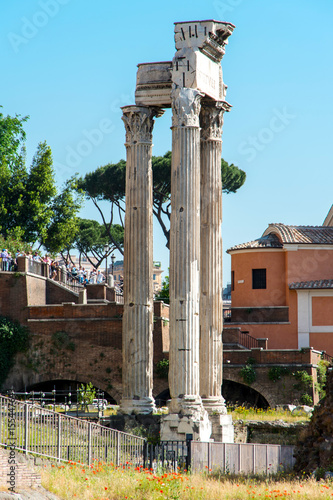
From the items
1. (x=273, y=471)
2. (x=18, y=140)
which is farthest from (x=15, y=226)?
(x=273, y=471)

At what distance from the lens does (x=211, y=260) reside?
91.4 ft

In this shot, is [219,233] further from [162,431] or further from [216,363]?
[162,431]

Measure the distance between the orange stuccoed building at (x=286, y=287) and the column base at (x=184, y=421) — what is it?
20.5m

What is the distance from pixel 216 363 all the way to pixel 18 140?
1288 inches

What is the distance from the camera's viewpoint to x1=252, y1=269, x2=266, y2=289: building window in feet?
156

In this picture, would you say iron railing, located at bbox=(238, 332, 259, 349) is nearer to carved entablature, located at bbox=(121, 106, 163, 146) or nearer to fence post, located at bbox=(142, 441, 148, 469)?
carved entablature, located at bbox=(121, 106, 163, 146)

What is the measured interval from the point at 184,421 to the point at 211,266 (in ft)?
17.1

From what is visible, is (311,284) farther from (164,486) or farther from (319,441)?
(164,486)

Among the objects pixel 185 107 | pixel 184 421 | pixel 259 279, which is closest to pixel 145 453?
pixel 184 421

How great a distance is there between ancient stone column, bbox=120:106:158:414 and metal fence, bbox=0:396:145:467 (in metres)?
2.75

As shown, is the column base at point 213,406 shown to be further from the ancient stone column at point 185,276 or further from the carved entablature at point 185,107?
the carved entablature at point 185,107

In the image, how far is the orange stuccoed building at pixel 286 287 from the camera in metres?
45.3

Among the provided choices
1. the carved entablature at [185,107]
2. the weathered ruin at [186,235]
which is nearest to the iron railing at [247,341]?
the weathered ruin at [186,235]

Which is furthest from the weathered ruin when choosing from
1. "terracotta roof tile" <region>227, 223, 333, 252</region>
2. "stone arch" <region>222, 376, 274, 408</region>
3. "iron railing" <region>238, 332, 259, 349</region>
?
"terracotta roof tile" <region>227, 223, 333, 252</region>
